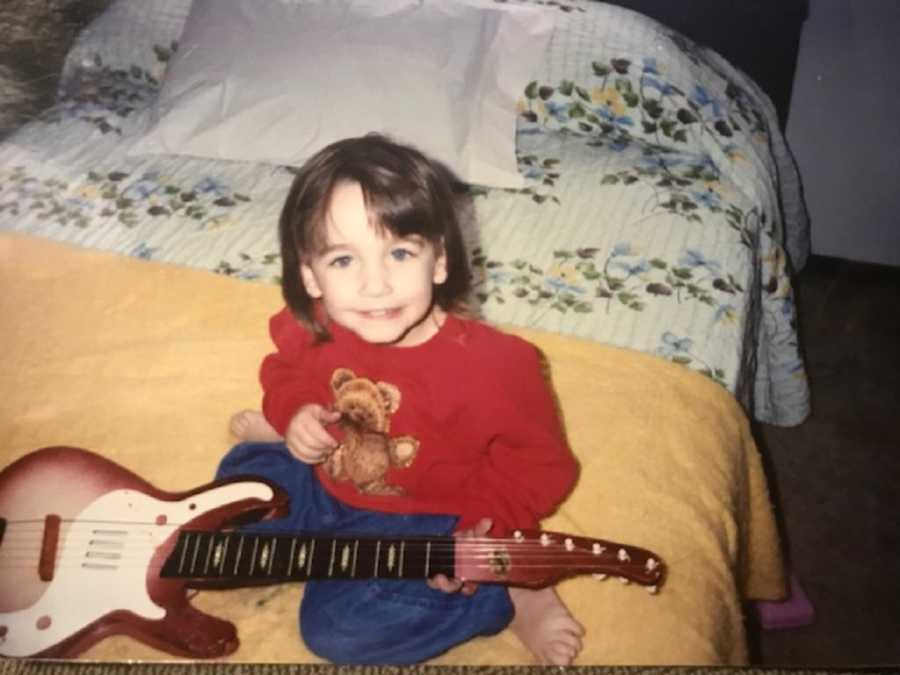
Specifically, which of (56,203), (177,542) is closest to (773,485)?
(177,542)

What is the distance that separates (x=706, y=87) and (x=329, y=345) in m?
0.68

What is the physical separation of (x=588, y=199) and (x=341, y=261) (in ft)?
1.60

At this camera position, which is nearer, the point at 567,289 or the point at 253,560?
the point at 253,560

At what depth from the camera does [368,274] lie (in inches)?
20.8

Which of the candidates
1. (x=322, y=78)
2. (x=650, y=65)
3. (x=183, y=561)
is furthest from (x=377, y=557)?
(x=650, y=65)

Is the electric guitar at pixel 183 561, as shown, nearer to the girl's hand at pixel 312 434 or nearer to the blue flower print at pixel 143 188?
the girl's hand at pixel 312 434

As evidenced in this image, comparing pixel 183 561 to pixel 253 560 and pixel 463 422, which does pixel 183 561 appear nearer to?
pixel 253 560

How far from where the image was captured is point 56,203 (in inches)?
29.4

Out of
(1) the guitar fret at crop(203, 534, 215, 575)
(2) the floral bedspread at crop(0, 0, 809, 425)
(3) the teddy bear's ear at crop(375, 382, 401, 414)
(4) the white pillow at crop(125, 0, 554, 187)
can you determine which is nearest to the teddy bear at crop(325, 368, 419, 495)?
(3) the teddy bear's ear at crop(375, 382, 401, 414)

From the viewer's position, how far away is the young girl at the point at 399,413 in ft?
1.73

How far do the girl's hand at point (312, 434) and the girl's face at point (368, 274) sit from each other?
8 centimetres

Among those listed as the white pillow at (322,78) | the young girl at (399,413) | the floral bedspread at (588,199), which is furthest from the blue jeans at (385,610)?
the white pillow at (322,78)

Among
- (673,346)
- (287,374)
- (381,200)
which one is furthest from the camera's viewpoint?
(673,346)

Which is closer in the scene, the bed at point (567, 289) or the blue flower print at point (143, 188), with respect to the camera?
the bed at point (567, 289)
